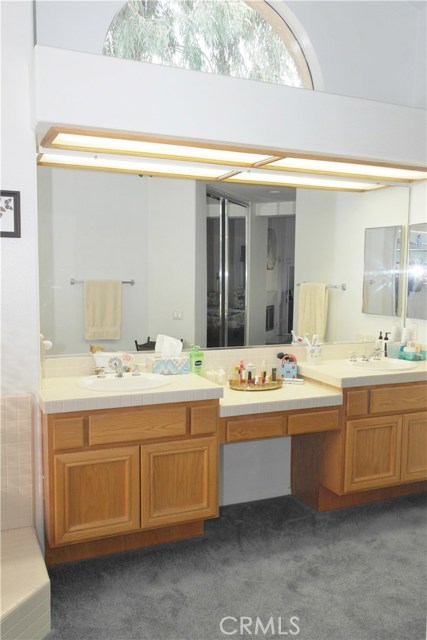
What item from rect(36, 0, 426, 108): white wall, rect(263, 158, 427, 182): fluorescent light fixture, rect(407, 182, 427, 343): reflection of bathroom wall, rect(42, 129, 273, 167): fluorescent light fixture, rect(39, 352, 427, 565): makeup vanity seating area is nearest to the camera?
rect(39, 352, 427, 565): makeup vanity seating area

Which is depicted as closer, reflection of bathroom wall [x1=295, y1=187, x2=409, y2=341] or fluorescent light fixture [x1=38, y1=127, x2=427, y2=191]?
fluorescent light fixture [x1=38, y1=127, x2=427, y2=191]

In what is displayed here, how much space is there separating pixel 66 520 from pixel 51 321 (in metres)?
0.99

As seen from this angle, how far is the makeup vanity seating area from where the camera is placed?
7.94 feet

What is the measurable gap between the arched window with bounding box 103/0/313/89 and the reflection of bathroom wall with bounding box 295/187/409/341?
0.76 m

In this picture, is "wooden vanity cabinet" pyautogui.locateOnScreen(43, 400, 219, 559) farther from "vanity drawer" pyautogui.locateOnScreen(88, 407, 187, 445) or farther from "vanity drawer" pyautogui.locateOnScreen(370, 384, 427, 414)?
"vanity drawer" pyautogui.locateOnScreen(370, 384, 427, 414)

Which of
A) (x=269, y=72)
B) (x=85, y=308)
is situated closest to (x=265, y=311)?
(x=85, y=308)

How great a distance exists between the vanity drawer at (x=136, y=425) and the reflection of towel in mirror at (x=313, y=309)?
118 cm

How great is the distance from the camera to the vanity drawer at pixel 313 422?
9.42 ft

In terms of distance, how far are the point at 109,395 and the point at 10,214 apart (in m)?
0.97

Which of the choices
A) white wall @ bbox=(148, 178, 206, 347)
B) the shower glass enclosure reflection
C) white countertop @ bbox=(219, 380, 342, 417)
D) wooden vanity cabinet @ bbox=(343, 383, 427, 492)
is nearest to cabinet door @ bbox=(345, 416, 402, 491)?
wooden vanity cabinet @ bbox=(343, 383, 427, 492)

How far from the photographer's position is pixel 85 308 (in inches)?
113

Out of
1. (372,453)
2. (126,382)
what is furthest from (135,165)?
(372,453)

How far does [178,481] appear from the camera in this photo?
104 inches

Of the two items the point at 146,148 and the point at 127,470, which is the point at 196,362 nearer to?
the point at 127,470
